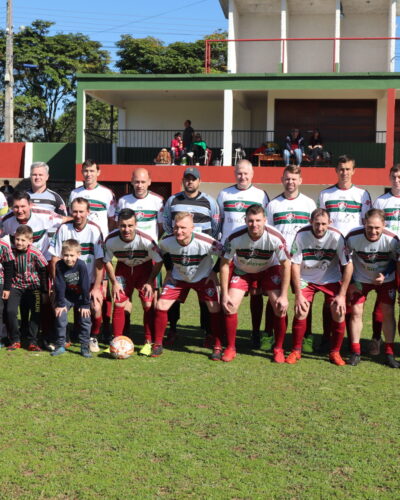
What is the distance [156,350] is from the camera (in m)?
6.92

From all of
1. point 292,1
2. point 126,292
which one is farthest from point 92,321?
point 292,1

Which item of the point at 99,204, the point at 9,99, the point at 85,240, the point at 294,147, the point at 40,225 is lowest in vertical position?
the point at 85,240

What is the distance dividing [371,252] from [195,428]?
3.05m

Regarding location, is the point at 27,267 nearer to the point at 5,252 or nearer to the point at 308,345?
the point at 5,252

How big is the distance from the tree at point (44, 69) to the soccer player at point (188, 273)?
3402 centimetres

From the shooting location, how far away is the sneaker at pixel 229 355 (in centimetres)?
672

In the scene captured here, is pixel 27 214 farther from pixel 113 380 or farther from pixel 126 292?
pixel 113 380

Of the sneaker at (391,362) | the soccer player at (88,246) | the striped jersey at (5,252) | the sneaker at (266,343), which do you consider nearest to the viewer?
the sneaker at (391,362)

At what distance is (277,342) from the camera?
22.7ft

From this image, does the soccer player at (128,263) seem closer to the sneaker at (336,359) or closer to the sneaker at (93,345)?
the sneaker at (93,345)

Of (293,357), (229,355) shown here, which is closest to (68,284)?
(229,355)

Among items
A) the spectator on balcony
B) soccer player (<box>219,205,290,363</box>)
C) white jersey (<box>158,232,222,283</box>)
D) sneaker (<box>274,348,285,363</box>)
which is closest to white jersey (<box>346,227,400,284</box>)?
soccer player (<box>219,205,290,363</box>)

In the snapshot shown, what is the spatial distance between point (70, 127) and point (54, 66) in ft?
15.9

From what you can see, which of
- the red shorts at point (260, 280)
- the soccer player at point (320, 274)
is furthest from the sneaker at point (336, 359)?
the red shorts at point (260, 280)
